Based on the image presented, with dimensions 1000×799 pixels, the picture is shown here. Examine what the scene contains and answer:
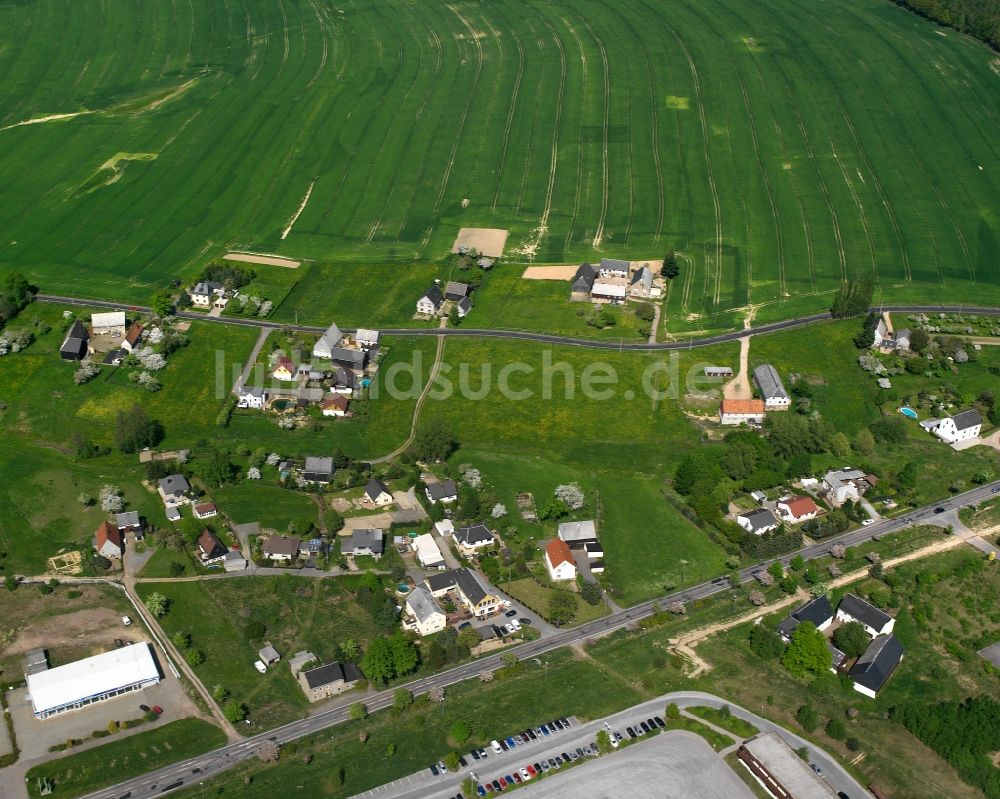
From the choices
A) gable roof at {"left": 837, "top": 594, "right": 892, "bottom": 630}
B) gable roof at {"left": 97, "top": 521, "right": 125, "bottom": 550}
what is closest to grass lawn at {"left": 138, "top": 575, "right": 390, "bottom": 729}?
gable roof at {"left": 97, "top": 521, "right": 125, "bottom": 550}

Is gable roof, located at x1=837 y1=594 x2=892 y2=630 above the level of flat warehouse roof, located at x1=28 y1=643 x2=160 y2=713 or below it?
above

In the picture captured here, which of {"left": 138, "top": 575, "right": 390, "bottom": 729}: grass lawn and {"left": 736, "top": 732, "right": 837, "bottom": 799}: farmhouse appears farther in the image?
{"left": 138, "top": 575, "right": 390, "bottom": 729}: grass lawn

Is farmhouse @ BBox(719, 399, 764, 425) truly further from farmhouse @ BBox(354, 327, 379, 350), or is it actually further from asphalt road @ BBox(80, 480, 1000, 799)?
farmhouse @ BBox(354, 327, 379, 350)

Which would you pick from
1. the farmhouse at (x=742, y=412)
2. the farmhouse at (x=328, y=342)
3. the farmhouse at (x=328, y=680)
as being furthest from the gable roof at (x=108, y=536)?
the farmhouse at (x=742, y=412)

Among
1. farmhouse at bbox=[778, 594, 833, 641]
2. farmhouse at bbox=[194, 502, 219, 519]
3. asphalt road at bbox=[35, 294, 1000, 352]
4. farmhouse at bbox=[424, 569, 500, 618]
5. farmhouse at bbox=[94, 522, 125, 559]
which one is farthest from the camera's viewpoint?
asphalt road at bbox=[35, 294, 1000, 352]

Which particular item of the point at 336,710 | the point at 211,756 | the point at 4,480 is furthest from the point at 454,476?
the point at 4,480

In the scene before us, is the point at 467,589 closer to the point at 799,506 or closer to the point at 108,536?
the point at 108,536
